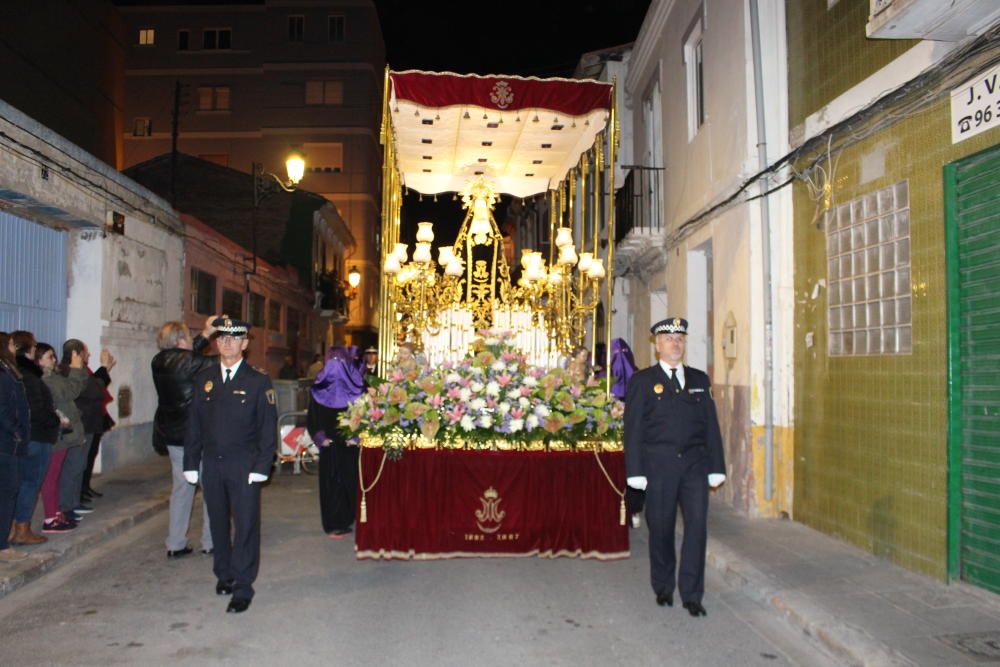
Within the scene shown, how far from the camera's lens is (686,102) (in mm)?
12562

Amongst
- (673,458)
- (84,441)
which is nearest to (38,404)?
(84,441)

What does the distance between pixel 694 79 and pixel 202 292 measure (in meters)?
10.9

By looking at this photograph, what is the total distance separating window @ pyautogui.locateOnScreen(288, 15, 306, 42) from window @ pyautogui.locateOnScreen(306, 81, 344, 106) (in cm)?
240

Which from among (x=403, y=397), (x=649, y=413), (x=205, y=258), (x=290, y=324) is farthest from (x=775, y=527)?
(x=290, y=324)

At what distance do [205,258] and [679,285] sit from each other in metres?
10.1

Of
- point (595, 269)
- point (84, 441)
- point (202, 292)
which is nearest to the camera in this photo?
point (84, 441)

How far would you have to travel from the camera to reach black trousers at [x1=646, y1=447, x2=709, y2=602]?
5648 mm

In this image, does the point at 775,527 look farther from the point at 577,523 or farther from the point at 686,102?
the point at 686,102

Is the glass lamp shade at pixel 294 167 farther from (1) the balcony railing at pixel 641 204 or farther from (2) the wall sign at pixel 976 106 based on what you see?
A: (2) the wall sign at pixel 976 106

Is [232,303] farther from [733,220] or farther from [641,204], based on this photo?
[733,220]

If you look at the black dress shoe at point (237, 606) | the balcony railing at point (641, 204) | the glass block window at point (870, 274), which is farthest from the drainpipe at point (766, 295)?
the black dress shoe at point (237, 606)

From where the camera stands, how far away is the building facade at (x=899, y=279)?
5727mm

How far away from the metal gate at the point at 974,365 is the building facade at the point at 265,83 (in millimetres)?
37140

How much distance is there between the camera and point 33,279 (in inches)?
428
